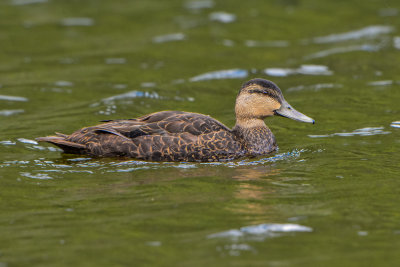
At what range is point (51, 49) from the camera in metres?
18.6

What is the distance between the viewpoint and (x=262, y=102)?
35.7 feet

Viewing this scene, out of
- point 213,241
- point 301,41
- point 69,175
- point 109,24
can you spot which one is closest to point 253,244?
point 213,241

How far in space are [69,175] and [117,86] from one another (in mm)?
6239

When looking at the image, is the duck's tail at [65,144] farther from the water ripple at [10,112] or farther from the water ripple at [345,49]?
the water ripple at [345,49]

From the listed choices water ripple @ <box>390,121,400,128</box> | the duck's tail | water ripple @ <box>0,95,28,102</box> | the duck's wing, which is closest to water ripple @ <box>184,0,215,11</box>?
water ripple @ <box>0,95,28,102</box>

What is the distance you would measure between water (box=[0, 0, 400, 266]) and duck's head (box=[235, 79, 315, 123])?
0.63 metres

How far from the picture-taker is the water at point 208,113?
7.04 m

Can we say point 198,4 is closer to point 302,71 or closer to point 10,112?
point 302,71

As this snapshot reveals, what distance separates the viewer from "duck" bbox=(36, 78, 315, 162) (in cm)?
1014

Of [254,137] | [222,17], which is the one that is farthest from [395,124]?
[222,17]

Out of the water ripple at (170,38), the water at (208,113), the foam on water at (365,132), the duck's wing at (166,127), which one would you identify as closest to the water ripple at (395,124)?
the water at (208,113)

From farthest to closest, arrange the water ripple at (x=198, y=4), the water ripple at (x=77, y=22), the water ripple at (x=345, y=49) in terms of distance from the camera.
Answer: the water ripple at (x=198, y=4), the water ripple at (x=77, y=22), the water ripple at (x=345, y=49)

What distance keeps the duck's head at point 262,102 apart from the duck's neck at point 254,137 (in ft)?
0.30

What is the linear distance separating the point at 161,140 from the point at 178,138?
0.81 feet
